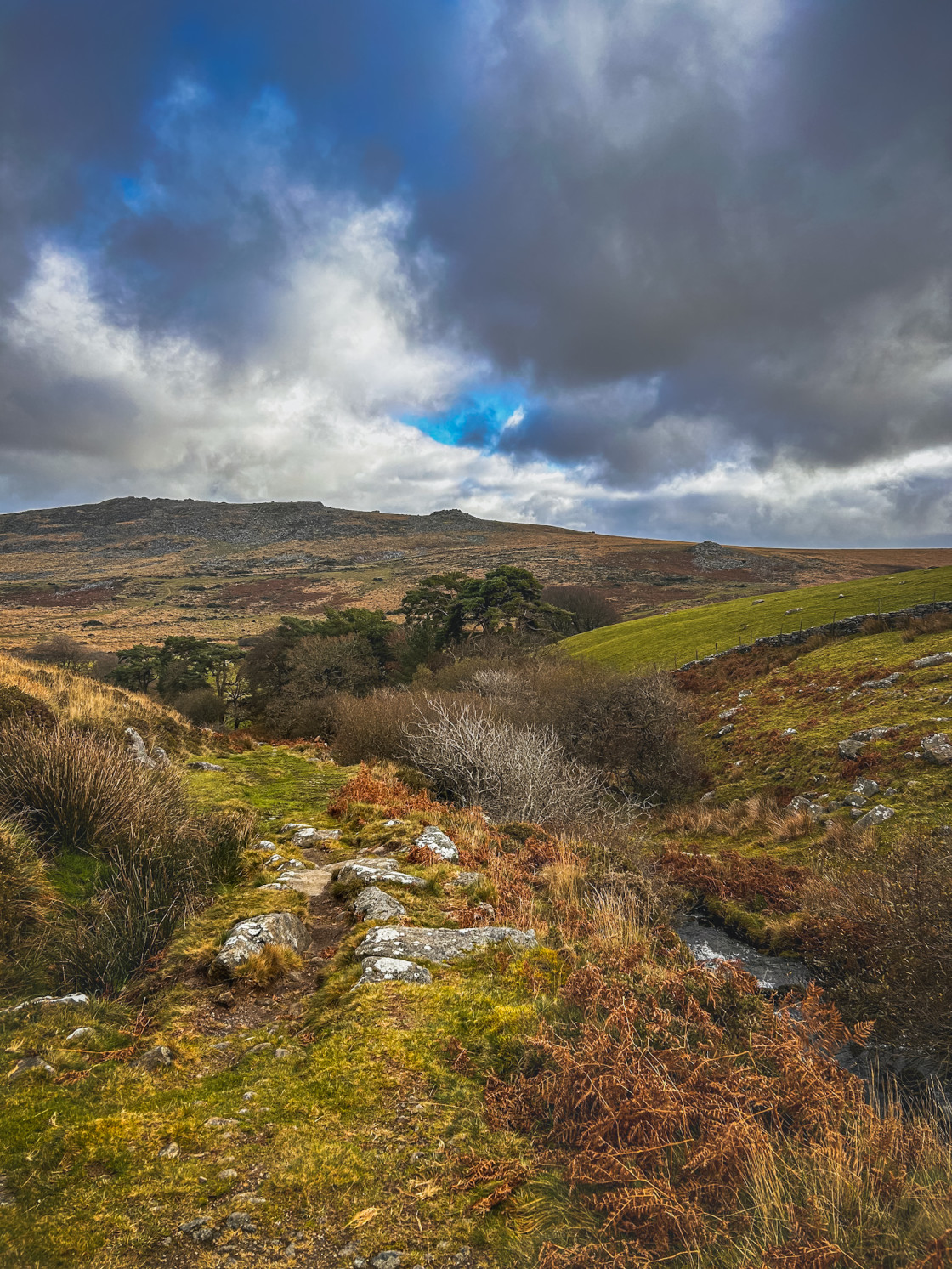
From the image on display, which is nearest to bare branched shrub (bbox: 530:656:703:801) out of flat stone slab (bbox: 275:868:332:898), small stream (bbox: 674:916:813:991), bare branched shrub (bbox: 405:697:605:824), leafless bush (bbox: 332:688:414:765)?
bare branched shrub (bbox: 405:697:605:824)

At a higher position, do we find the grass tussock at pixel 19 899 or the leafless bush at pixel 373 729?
the grass tussock at pixel 19 899

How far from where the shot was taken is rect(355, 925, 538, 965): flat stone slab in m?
5.70

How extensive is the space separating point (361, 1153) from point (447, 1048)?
3.62ft

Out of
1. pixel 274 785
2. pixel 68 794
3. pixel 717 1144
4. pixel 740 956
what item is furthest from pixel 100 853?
pixel 740 956

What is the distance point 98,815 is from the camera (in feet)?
23.5

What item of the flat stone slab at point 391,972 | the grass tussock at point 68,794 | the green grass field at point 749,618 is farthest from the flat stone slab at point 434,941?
the green grass field at point 749,618

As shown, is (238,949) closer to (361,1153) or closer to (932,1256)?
(361,1153)

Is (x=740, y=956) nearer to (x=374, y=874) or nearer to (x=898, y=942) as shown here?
(x=898, y=942)

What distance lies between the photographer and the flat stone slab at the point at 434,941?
570cm

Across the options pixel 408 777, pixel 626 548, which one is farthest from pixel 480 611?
pixel 626 548

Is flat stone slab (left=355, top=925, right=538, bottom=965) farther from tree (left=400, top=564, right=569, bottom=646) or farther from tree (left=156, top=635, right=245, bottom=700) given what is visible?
tree (left=156, top=635, right=245, bottom=700)

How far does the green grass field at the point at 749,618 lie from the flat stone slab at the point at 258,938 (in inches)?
844

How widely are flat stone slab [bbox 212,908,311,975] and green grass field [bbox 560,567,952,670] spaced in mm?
21438

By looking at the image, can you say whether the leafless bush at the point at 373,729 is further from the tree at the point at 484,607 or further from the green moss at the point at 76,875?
the tree at the point at 484,607
